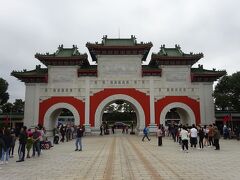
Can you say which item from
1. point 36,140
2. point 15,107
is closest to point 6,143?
point 36,140

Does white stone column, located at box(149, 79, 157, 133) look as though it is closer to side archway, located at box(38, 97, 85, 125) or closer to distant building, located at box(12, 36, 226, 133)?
distant building, located at box(12, 36, 226, 133)

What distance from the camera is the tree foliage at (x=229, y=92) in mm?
27891

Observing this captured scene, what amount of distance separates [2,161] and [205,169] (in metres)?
7.98

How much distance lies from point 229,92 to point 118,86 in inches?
453

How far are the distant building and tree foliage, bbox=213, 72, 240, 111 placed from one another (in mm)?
2302

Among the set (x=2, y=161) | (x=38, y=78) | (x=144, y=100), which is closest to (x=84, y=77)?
(x=38, y=78)

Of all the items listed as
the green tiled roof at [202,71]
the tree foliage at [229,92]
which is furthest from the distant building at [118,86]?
the tree foliage at [229,92]

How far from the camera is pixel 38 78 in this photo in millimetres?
31328

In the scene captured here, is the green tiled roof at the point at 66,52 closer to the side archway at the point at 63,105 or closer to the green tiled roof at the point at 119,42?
the green tiled roof at the point at 119,42

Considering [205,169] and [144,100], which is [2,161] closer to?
[205,169]

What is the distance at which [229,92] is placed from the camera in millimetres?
28672

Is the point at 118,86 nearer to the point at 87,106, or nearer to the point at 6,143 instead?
the point at 87,106

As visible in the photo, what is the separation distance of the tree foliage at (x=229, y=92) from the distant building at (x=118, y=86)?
230 cm

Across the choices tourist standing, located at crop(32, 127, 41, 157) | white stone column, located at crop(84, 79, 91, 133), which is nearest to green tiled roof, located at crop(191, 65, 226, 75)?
white stone column, located at crop(84, 79, 91, 133)
